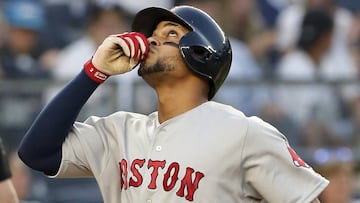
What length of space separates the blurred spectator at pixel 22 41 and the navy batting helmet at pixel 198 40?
4.69 m

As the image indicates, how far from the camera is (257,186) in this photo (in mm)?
3391

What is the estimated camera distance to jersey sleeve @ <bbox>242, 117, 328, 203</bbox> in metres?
3.36

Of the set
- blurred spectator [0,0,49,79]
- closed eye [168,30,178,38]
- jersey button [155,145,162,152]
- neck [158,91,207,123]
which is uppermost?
closed eye [168,30,178,38]

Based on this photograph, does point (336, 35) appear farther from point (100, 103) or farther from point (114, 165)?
point (114, 165)

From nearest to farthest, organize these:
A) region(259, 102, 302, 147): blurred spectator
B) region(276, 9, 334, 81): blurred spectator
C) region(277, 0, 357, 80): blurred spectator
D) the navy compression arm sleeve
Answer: the navy compression arm sleeve, region(259, 102, 302, 147): blurred spectator, region(276, 9, 334, 81): blurred spectator, region(277, 0, 357, 80): blurred spectator

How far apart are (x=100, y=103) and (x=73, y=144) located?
354cm

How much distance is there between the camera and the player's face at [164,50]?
3.45m

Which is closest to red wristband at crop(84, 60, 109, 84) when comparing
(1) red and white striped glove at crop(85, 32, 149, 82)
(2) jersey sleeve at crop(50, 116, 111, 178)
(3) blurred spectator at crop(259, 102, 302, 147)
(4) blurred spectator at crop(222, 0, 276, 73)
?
(1) red and white striped glove at crop(85, 32, 149, 82)

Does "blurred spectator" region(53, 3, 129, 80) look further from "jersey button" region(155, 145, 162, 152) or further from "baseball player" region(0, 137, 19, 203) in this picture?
"jersey button" region(155, 145, 162, 152)

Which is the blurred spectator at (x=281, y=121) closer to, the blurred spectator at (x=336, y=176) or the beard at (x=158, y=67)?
the blurred spectator at (x=336, y=176)

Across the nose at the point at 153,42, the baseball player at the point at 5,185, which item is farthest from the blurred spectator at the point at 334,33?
the nose at the point at 153,42

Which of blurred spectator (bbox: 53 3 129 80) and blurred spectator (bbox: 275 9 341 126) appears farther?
blurred spectator (bbox: 53 3 129 80)

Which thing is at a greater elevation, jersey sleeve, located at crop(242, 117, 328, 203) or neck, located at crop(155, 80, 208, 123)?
neck, located at crop(155, 80, 208, 123)

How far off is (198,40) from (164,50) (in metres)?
0.13
